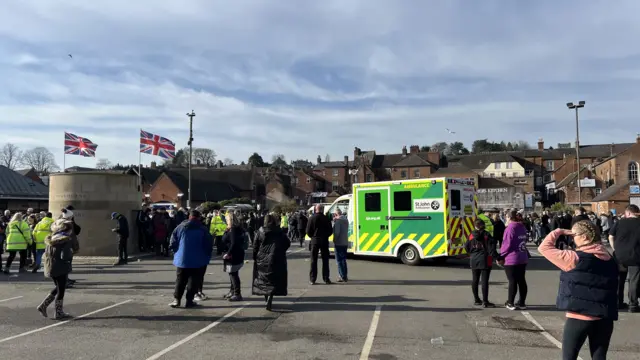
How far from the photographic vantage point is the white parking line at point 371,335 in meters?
6.05

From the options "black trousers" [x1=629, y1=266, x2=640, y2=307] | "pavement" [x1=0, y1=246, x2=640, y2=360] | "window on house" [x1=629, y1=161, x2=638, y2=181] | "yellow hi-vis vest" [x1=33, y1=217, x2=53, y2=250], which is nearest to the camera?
"pavement" [x1=0, y1=246, x2=640, y2=360]

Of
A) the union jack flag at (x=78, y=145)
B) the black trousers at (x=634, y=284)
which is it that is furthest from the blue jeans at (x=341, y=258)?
the union jack flag at (x=78, y=145)

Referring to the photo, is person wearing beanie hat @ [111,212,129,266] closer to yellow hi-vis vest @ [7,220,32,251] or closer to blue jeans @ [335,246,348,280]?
yellow hi-vis vest @ [7,220,32,251]

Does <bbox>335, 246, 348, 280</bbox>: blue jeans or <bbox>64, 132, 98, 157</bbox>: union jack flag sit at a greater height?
<bbox>64, 132, 98, 157</bbox>: union jack flag

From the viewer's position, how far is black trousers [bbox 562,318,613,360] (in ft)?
13.8

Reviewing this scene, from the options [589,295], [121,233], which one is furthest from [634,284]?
[121,233]

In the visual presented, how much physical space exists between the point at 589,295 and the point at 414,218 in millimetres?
10882

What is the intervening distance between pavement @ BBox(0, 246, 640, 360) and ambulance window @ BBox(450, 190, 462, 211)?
10.6 ft

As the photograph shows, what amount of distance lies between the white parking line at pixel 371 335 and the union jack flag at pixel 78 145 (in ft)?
69.6

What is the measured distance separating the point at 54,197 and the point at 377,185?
39.4ft

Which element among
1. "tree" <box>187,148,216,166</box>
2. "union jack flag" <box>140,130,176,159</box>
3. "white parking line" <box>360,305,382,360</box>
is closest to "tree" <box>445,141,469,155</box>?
"tree" <box>187,148,216,166</box>

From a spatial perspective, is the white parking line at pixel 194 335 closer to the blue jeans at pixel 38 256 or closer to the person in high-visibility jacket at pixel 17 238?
the blue jeans at pixel 38 256

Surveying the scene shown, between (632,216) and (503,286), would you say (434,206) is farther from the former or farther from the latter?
(632,216)

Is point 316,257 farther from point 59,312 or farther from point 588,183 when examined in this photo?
point 588,183
